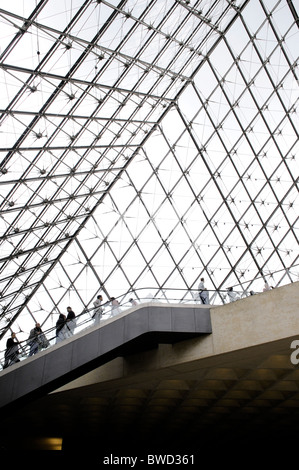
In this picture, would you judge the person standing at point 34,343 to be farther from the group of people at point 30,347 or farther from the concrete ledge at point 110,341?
the concrete ledge at point 110,341

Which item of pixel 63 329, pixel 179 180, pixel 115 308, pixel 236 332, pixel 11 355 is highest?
pixel 179 180

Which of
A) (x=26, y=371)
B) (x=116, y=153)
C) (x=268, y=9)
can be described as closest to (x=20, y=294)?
(x=116, y=153)

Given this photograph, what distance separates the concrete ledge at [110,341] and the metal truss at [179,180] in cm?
1183

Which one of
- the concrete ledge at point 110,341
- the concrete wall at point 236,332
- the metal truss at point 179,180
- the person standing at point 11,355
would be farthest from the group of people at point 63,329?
the metal truss at point 179,180

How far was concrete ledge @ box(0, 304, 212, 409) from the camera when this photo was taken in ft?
52.0

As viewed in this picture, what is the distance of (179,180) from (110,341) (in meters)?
22.8

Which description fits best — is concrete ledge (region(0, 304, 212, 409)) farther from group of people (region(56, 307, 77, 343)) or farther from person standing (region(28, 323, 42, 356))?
person standing (region(28, 323, 42, 356))

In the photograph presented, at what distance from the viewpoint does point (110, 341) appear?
16.1 meters

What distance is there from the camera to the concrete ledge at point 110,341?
15836mm

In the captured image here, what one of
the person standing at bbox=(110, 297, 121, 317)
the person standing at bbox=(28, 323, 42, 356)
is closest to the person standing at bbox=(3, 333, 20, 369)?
the person standing at bbox=(28, 323, 42, 356)

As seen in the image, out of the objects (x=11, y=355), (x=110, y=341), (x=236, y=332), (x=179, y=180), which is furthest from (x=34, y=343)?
(x=179, y=180)

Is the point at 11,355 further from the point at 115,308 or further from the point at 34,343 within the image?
the point at 115,308

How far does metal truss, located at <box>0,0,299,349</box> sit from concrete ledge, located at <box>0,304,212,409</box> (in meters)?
11.8

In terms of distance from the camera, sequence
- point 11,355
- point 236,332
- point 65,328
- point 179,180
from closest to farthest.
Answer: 1. point 236,332
2. point 65,328
3. point 11,355
4. point 179,180
